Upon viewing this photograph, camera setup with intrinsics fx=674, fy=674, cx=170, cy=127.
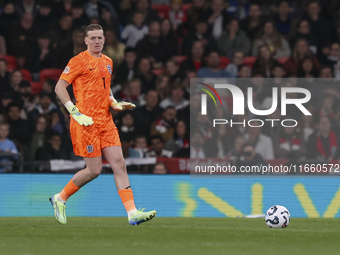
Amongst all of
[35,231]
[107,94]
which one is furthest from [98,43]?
[35,231]

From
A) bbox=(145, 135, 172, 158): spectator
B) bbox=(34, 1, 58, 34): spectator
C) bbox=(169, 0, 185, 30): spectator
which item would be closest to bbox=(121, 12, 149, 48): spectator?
bbox=(169, 0, 185, 30): spectator

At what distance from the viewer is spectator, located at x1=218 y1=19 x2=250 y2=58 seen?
41.2 ft

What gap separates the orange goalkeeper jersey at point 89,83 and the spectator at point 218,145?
12.7 ft

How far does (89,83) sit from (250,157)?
13.9ft

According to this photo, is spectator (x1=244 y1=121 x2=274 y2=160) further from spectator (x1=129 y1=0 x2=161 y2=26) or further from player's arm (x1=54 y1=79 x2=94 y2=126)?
player's arm (x1=54 y1=79 x2=94 y2=126)

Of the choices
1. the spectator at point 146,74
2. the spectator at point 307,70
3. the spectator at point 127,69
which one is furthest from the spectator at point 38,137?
the spectator at point 307,70

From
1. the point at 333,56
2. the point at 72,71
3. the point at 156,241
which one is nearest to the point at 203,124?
the point at 333,56

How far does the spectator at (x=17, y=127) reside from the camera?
35.2ft

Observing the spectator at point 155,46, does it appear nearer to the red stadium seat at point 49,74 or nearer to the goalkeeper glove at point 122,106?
the red stadium seat at point 49,74

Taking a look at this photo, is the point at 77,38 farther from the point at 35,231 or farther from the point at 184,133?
the point at 35,231

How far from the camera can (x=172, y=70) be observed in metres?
11.9

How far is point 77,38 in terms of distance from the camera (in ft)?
40.2

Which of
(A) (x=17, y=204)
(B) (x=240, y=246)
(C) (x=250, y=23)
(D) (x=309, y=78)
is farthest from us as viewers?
(C) (x=250, y=23)

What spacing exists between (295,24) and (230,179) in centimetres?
447
